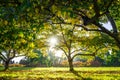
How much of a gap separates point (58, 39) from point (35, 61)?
52.2 meters

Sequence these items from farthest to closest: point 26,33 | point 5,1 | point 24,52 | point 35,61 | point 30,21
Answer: point 35,61 → point 24,52 → point 30,21 → point 26,33 → point 5,1

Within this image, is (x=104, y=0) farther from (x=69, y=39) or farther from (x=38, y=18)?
(x=69, y=39)

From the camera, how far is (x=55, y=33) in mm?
43969

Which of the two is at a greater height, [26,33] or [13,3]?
[13,3]

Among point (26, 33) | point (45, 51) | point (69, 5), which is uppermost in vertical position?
point (45, 51)

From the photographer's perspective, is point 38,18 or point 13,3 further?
point 38,18

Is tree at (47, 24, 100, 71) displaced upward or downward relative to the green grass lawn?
upward

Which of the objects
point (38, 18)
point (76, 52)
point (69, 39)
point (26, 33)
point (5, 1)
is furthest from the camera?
point (76, 52)

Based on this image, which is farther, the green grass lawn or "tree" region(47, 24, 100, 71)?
"tree" region(47, 24, 100, 71)

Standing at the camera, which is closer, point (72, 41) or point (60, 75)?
point (60, 75)

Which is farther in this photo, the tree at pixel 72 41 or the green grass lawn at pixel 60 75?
the tree at pixel 72 41

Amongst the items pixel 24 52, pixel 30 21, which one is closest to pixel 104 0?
pixel 30 21

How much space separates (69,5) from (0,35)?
7.80 metres

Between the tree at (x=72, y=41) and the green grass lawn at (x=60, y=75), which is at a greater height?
the tree at (x=72, y=41)
